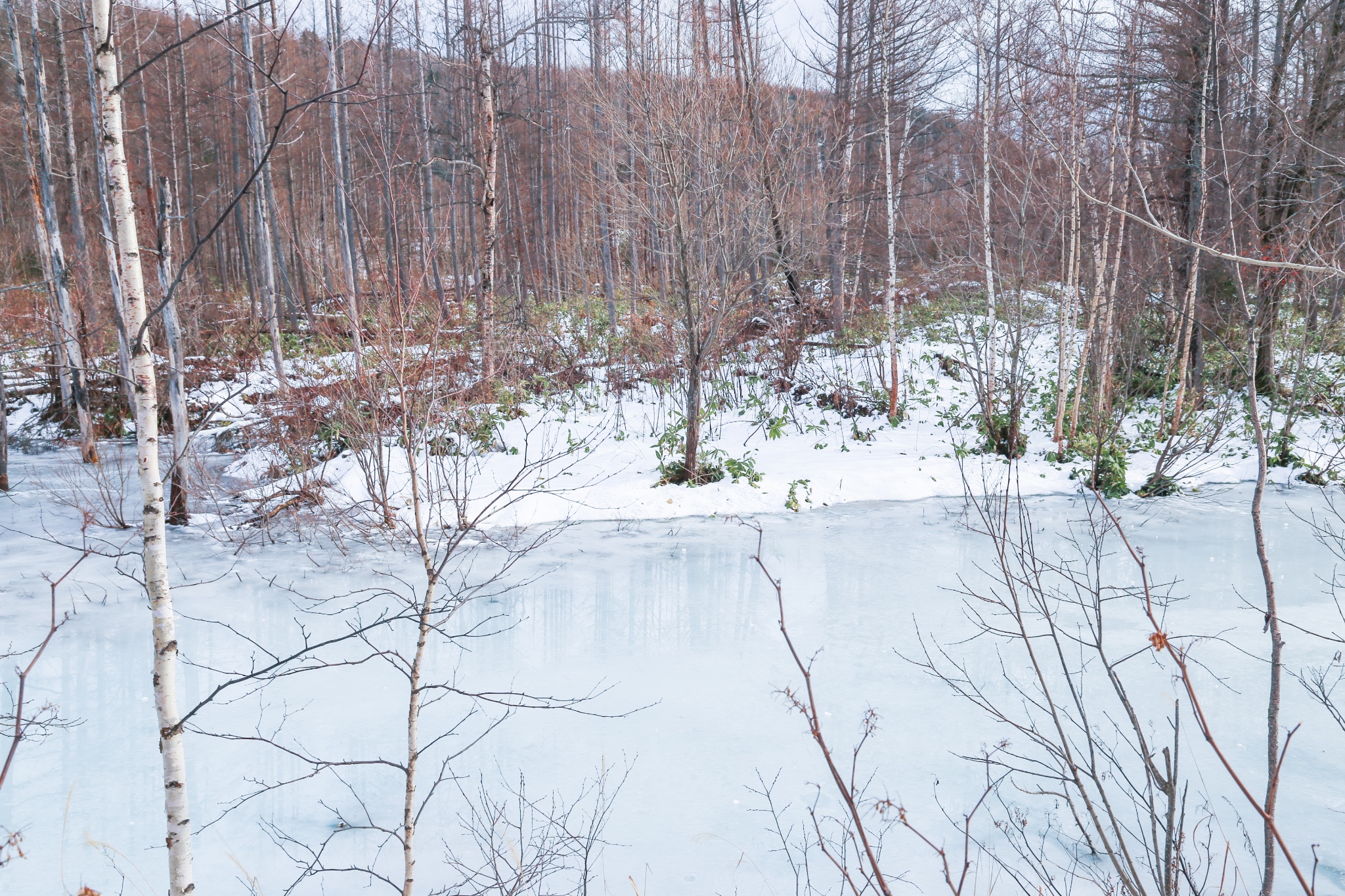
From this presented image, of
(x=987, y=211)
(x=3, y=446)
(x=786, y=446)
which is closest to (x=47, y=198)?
(x=3, y=446)

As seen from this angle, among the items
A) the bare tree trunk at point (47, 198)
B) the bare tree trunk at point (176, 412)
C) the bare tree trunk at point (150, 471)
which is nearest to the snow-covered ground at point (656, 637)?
the bare tree trunk at point (176, 412)

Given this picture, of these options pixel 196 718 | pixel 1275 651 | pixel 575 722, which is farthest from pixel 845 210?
pixel 1275 651

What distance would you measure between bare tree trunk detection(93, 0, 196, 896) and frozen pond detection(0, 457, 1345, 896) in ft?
6.81

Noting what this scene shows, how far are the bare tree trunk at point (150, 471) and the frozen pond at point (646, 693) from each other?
81.7 inches

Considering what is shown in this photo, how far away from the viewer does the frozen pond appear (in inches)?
174

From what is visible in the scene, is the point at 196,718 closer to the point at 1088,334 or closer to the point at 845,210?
the point at 1088,334

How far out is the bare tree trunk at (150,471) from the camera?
2.27 metres

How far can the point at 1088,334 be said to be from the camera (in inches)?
443

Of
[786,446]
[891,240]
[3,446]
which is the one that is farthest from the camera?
[786,446]

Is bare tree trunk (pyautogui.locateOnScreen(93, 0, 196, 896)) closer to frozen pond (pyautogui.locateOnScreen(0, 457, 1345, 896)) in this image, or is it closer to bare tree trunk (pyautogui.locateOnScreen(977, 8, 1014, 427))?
frozen pond (pyautogui.locateOnScreen(0, 457, 1345, 896))

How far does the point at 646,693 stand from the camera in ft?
19.6

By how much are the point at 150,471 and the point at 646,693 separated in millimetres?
4157

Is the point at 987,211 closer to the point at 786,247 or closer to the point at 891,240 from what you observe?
the point at 891,240

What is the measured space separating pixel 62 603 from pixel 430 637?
3.44 metres
